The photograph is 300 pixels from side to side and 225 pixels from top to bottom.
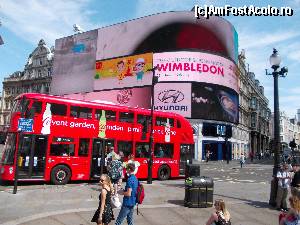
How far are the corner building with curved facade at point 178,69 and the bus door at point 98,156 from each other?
3479cm

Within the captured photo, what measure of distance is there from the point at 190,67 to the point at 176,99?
5.14 metres

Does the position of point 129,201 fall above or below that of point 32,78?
below

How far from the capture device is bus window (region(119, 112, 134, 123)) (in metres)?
20.6

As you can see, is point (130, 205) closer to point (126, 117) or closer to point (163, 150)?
point (126, 117)

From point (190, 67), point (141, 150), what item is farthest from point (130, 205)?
point (190, 67)

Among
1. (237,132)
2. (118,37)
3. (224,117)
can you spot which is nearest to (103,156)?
(224,117)

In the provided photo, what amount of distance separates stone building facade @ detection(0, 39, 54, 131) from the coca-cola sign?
35.4 metres

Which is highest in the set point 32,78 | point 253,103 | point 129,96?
point 32,78

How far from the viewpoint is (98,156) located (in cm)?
1955

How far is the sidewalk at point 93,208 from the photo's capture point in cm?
1057

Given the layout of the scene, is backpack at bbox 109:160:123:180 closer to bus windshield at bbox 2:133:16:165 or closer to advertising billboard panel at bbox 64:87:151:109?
bus windshield at bbox 2:133:16:165

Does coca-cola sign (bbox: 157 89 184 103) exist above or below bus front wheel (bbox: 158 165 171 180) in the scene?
above

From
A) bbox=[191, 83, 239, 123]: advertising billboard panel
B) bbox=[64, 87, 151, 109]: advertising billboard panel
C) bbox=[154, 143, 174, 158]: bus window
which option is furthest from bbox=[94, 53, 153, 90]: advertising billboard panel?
bbox=[154, 143, 174, 158]: bus window

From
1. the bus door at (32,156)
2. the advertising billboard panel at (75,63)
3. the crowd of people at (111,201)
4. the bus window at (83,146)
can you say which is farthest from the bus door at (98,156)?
the advertising billboard panel at (75,63)
